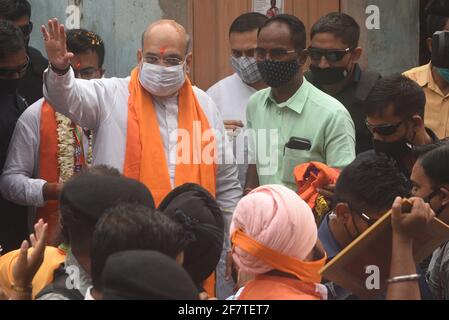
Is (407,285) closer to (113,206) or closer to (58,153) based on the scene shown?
(113,206)

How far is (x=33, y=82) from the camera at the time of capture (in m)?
7.30

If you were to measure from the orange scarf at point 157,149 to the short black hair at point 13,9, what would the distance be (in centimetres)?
132

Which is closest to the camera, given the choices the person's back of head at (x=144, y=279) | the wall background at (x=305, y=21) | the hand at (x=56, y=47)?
the person's back of head at (x=144, y=279)

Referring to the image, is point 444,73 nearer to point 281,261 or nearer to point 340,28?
point 340,28

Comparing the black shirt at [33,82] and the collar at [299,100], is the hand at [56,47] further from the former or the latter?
the black shirt at [33,82]

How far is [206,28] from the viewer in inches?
371

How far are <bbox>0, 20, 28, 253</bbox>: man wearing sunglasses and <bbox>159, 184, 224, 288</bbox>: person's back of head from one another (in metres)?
2.18

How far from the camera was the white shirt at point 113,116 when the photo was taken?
5777 mm

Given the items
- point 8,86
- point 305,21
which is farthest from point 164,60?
point 305,21

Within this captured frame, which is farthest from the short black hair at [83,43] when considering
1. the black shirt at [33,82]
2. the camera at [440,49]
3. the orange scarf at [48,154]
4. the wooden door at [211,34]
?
the camera at [440,49]

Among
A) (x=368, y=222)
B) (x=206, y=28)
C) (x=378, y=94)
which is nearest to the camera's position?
(x=368, y=222)

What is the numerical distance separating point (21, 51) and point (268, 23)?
147 centimetres

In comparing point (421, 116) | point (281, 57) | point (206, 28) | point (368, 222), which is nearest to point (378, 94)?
point (421, 116)
